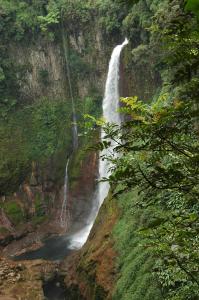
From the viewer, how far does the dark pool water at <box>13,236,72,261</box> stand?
2181 cm

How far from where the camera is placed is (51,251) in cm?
2262

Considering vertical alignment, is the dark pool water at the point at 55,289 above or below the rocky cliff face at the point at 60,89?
below

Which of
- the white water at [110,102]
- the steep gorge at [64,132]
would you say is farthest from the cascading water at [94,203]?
the steep gorge at [64,132]

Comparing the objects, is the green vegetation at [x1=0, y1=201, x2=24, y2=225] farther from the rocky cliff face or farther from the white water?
the white water

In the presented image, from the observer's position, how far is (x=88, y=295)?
14344 mm

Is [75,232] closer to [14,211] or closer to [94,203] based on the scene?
[94,203]

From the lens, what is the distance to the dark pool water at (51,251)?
21.8m

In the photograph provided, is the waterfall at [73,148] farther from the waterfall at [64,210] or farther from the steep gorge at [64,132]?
the steep gorge at [64,132]

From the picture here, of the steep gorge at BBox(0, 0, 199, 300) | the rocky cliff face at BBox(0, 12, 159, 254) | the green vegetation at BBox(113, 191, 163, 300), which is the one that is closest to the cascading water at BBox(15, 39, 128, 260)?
the steep gorge at BBox(0, 0, 199, 300)

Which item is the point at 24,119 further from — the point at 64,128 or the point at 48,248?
the point at 48,248

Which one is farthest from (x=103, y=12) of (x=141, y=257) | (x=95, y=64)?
(x=141, y=257)

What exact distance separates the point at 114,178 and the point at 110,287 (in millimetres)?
10144

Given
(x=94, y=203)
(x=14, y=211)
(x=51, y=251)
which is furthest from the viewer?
(x=94, y=203)

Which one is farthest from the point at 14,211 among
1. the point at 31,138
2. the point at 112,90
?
the point at 112,90
